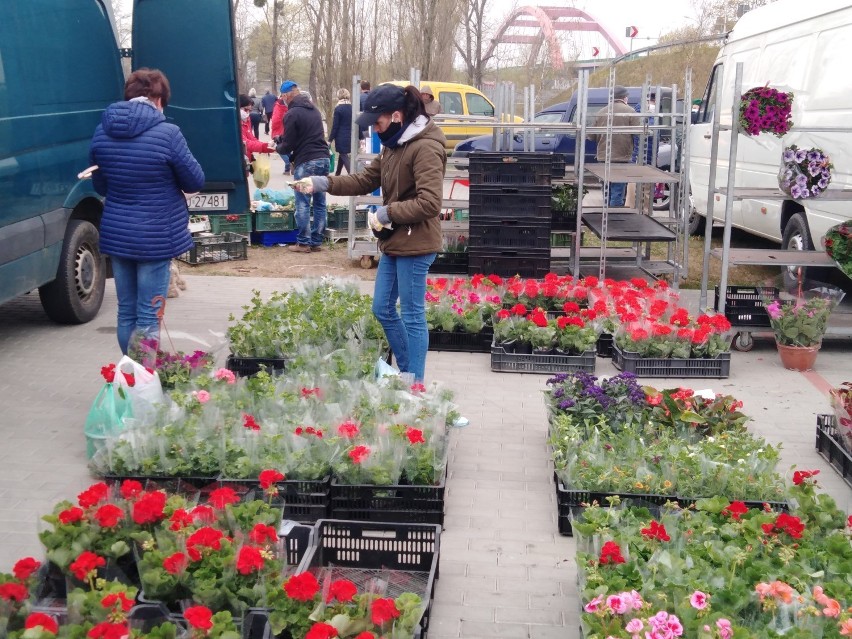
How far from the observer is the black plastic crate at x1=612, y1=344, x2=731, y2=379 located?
7.27m

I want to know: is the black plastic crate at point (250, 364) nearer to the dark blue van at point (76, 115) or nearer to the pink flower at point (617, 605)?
the dark blue van at point (76, 115)

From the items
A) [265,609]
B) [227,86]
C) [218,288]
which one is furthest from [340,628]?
[218,288]

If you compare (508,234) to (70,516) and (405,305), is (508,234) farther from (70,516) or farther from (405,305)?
(70,516)

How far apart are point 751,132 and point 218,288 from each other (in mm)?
5579

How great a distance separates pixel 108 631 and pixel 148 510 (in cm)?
87

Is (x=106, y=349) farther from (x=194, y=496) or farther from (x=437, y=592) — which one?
(x=437, y=592)

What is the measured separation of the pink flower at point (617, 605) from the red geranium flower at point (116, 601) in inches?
62.5

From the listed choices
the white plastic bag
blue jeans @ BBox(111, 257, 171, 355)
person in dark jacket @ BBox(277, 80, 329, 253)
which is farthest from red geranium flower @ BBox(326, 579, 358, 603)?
person in dark jacket @ BBox(277, 80, 329, 253)

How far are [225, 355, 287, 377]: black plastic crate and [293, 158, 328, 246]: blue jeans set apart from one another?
5.35m

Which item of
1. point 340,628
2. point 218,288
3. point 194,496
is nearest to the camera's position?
point 340,628

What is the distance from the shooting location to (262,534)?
3.59m

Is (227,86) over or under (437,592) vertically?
over

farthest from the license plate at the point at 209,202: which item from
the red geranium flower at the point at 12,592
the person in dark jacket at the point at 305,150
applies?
the red geranium flower at the point at 12,592

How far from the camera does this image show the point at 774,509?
4.54 m
